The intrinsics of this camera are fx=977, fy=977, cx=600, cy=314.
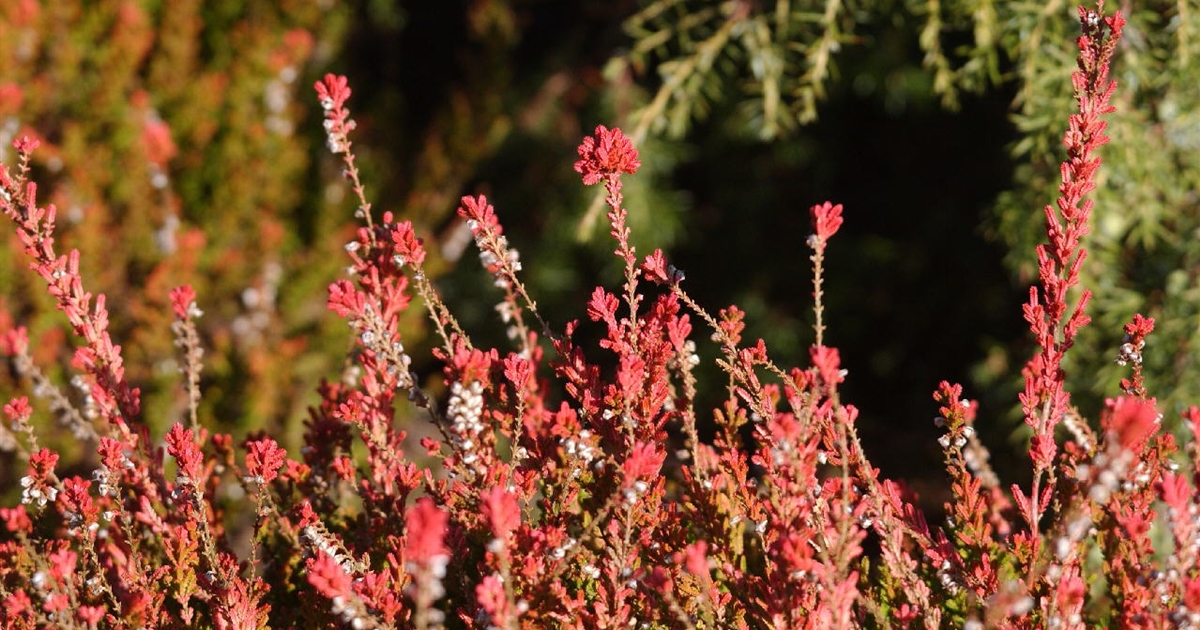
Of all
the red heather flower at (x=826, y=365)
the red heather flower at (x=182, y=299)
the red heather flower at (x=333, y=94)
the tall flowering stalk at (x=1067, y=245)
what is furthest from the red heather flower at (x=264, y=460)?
the tall flowering stalk at (x=1067, y=245)

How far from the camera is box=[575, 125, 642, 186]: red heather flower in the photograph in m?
1.39

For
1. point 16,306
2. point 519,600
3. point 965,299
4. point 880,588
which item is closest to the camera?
point 519,600

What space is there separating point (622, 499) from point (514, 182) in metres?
3.32

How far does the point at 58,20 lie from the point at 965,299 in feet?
12.3

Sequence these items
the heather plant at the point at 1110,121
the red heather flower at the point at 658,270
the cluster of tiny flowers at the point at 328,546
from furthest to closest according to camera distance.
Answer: the heather plant at the point at 1110,121 → the red heather flower at the point at 658,270 → the cluster of tiny flowers at the point at 328,546

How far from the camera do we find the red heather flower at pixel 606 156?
139 centimetres

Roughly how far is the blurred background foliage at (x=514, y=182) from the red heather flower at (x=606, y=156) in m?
1.38

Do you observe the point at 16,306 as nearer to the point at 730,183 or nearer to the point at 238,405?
the point at 238,405

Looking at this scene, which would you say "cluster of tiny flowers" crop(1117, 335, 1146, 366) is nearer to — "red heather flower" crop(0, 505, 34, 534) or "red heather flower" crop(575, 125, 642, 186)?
"red heather flower" crop(575, 125, 642, 186)

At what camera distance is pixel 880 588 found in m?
1.58

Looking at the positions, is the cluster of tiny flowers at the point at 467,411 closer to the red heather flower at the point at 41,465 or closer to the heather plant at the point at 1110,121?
the red heather flower at the point at 41,465

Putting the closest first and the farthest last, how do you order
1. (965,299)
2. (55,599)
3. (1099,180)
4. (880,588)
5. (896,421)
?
(55,599) < (880,588) < (1099,180) < (965,299) < (896,421)

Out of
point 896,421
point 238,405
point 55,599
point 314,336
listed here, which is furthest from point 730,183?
point 55,599

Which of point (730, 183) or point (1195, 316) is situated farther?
point (730, 183)
